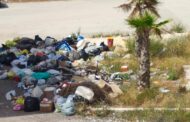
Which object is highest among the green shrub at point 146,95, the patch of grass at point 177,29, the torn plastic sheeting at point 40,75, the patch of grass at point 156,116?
the patch of grass at point 177,29

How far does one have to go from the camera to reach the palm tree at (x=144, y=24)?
9258 millimetres

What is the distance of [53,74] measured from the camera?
432 inches

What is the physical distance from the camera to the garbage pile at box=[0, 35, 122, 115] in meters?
9.28

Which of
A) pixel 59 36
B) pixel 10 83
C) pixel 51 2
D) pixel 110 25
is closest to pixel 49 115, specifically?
pixel 10 83

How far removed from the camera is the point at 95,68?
1154cm

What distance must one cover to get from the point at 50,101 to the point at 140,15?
2217 millimetres

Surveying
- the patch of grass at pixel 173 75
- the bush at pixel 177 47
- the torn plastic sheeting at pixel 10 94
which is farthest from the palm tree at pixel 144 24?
the bush at pixel 177 47

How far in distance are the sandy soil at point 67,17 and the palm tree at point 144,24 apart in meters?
6.27

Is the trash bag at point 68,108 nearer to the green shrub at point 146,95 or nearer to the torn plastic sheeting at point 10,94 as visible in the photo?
the green shrub at point 146,95

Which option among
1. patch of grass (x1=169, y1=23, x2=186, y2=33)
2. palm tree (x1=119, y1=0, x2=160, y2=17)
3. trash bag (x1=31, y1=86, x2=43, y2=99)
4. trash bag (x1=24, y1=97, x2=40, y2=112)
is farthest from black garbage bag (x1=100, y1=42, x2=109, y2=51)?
trash bag (x1=24, y1=97, x2=40, y2=112)

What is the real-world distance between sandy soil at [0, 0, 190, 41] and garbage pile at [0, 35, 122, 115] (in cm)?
238

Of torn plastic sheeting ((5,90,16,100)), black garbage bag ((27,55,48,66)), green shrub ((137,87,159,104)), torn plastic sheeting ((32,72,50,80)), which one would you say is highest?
black garbage bag ((27,55,48,66))

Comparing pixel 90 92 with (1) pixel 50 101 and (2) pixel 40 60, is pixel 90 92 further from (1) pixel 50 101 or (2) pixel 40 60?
(2) pixel 40 60

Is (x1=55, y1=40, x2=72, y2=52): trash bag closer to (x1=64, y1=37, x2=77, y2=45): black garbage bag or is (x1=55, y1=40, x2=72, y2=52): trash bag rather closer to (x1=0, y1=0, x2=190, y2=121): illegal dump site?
(x1=0, y1=0, x2=190, y2=121): illegal dump site
